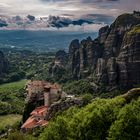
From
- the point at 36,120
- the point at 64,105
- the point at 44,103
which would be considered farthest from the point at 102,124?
the point at 44,103

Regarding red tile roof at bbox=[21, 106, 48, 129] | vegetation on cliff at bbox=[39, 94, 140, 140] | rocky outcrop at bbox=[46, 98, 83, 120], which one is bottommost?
red tile roof at bbox=[21, 106, 48, 129]

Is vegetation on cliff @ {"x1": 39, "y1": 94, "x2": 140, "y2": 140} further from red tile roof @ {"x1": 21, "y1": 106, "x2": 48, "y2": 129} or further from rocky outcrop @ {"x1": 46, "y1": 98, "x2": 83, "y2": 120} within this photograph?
red tile roof @ {"x1": 21, "y1": 106, "x2": 48, "y2": 129}

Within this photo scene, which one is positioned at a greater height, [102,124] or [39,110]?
[102,124]

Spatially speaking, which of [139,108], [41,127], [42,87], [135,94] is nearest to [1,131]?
[42,87]

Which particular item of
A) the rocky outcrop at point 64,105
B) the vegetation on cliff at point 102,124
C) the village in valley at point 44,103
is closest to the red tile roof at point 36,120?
the village in valley at point 44,103

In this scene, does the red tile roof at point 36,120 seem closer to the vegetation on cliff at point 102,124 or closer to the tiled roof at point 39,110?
the tiled roof at point 39,110

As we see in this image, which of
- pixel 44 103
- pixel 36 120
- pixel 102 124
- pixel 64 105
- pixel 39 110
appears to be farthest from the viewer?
pixel 44 103

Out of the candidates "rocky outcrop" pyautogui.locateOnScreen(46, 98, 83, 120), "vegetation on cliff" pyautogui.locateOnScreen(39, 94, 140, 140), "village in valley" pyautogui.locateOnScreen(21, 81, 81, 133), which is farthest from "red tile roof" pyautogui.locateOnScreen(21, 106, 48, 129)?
"vegetation on cliff" pyautogui.locateOnScreen(39, 94, 140, 140)

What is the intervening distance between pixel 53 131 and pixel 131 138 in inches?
714

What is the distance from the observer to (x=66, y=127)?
91.8 m

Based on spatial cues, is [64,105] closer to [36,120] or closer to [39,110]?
[36,120]

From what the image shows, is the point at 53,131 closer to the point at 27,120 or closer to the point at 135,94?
the point at 135,94

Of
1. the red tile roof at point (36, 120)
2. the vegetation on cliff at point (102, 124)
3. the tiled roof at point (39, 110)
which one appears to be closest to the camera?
the vegetation on cliff at point (102, 124)

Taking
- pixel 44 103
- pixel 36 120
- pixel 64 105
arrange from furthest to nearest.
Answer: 1. pixel 44 103
2. pixel 36 120
3. pixel 64 105
